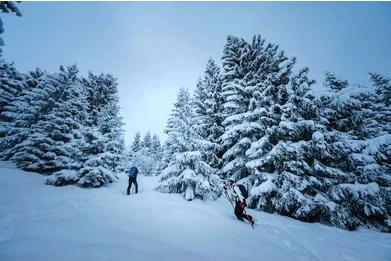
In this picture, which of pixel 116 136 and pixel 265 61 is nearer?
pixel 265 61

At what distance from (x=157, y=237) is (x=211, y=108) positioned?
13520 millimetres

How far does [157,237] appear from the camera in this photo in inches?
212

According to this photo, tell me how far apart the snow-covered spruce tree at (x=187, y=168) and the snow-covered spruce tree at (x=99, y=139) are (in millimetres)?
4833

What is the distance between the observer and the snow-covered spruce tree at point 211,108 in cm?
1656

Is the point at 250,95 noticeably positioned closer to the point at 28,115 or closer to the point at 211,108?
the point at 211,108

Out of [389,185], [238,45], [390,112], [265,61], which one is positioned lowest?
[389,185]

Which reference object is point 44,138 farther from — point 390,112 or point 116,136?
point 390,112

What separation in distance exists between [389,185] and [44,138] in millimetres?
24715

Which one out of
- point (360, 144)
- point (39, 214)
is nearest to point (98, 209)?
point (39, 214)

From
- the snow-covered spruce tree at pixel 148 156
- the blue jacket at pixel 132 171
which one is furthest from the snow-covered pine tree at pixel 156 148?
the blue jacket at pixel 132 171

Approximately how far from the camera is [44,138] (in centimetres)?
1777

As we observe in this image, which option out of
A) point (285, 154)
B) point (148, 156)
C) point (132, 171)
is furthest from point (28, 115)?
point (148, 156)

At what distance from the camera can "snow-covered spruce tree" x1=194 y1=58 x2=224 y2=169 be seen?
1656 centimetres

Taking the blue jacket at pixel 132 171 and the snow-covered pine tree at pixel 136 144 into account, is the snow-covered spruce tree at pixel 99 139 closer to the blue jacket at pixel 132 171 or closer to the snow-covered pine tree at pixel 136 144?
the blue jacket at pixel 132 171
